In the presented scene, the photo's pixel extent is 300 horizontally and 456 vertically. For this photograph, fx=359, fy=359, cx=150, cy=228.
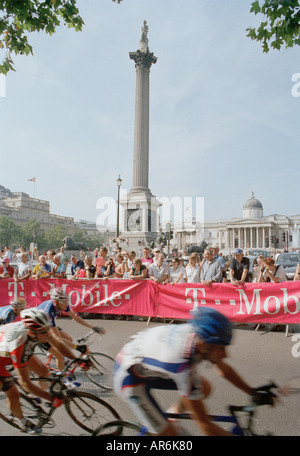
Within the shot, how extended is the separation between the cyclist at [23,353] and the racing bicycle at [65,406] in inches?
4.2

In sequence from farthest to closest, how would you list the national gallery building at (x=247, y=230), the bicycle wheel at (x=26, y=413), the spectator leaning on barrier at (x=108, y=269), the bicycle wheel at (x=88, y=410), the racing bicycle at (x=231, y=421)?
1. the national gallery building at (x=247, y=230)
2. the spectator leaning on barrier at (x=108, y=269)
3. the bicycle wheel at (x=26, y=413)
4. the bicycle wheel at (x=88, y=410)
5. the racing bicycle at (x=231, y=421)

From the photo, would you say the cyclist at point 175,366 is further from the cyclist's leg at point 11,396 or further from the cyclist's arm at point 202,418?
the cyclist's leg at point 11,396

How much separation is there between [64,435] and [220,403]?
1903mm

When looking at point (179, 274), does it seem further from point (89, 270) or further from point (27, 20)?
point (27, 20)

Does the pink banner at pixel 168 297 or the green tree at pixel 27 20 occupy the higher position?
the green tree at pixel 27 20

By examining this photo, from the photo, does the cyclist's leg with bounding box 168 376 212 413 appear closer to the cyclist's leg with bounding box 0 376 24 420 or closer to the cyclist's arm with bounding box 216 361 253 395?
the cyclist's arm with bounding box 216 361 253 395

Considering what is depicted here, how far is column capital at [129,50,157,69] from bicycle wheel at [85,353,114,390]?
50.8 m

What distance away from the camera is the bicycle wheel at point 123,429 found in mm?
2877

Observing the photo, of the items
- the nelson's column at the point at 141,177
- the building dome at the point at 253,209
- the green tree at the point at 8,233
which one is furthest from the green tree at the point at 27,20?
the building dome at the point at 253,209

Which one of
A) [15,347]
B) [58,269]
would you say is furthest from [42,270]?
[15,347]

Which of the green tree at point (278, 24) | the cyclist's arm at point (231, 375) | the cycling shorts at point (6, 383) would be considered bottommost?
the cycling shorts at point (6, 383)

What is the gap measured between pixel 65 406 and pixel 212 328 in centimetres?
197

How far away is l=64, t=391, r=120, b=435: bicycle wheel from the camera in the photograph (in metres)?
3.38
